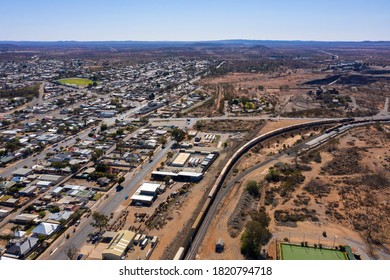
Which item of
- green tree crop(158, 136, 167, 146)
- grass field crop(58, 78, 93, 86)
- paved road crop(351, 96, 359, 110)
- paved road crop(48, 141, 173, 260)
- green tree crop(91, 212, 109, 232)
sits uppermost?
grass field crop(58, 78, 93, 86)

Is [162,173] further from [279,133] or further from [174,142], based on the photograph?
[279,133]

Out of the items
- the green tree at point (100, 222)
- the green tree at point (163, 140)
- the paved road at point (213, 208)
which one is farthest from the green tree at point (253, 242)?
the green tree at point (163, 140)

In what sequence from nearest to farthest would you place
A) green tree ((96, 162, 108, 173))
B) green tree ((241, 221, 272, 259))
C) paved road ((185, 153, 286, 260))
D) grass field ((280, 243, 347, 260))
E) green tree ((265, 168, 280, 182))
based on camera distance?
grass field ((280, 243, 347, 260))
green tree ((241, 221, 272, 259))
paved road ((185, 153, 286, 260))
green tree ((265, 168, 280, 182))
green tree ((96, 162, 108, 173))

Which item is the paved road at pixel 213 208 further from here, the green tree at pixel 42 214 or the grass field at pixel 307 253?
the green tree at pixel 42 214

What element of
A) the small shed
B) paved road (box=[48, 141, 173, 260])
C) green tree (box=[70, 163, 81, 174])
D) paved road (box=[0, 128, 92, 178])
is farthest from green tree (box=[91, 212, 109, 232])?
paved road (box=[0, 128, 92, 178])

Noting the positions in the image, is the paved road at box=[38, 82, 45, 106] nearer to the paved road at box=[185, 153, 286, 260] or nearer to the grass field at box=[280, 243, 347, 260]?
the paved road at box=[185, 153, 286, 260]
